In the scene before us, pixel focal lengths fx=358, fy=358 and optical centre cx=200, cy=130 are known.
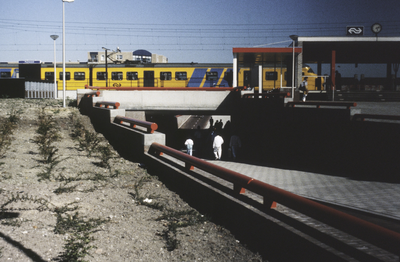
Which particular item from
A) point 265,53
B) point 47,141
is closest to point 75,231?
point 47,141

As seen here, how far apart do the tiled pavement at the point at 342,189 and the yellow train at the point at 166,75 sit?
2025 cm

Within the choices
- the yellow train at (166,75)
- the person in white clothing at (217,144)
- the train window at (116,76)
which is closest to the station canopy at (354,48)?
the yellow train at (166,75)

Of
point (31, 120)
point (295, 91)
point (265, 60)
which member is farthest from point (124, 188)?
point (265, 60)

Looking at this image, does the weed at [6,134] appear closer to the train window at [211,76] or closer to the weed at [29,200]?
the weed at [29,200]

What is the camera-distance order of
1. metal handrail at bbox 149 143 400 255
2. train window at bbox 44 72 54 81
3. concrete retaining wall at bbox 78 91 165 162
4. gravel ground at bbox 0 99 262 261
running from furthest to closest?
train window at bbox 44 72 54 81, concrete retaining wall at bbox 78 91 165 162, gravel ground at bbox 0 99 262 261, metal handrail at bbox 149 143 400 255

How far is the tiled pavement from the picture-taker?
7.73 metres

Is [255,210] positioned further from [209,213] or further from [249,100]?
[249,100]

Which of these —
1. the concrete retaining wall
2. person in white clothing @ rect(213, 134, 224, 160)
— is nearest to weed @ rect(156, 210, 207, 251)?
the concrete retaining wall

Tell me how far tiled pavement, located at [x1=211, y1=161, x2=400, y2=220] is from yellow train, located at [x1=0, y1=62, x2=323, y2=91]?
20.2m

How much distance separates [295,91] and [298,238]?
76.8 ft

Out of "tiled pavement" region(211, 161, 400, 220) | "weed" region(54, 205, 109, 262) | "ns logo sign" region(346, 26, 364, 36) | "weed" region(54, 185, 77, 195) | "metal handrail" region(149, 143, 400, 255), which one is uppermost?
"ns logo sign" region(346, 26, 364, 36)

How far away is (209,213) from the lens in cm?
604

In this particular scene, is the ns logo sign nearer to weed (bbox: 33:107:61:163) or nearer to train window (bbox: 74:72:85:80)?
train window (bbox: 74:72:85:80)

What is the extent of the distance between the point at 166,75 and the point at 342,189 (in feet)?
84.3
